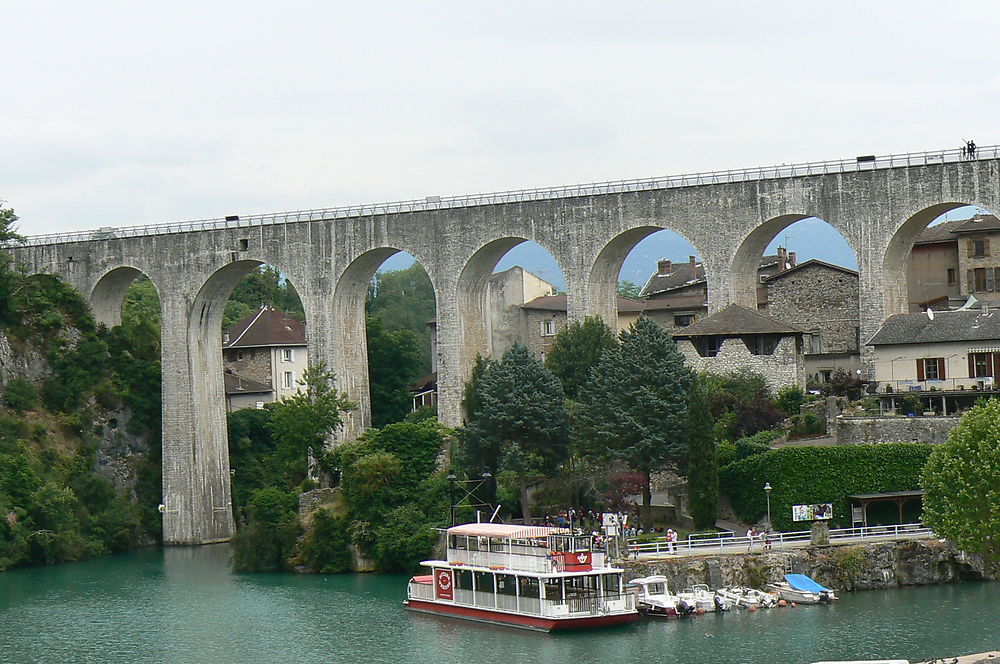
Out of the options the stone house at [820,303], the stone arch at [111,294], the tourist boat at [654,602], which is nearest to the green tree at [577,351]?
the stone house at [820,303]

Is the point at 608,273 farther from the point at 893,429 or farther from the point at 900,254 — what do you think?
the point at 893,429

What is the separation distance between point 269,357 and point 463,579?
1729 inches

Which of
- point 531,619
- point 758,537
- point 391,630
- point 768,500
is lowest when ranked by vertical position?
point 391,630

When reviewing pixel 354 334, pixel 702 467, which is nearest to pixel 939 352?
pixel 702 467

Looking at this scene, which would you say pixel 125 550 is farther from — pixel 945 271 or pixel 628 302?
pixel 945 271

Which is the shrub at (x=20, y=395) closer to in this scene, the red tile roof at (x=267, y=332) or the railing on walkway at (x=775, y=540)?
the red tile roof at (x=267, y=332)

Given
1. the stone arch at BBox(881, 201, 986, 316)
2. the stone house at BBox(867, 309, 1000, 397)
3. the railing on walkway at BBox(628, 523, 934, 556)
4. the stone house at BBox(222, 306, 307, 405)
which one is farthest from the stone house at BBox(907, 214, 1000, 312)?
the stone house at BBox(222, 306, 307, 405)

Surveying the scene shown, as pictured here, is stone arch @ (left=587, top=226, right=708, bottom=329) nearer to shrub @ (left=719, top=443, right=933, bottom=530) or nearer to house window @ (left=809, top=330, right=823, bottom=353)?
house window @ (left=809, top=330, right=823, bottom=353)

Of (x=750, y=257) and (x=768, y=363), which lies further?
(x=750, y=257)

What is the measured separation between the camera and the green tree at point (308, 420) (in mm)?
73188

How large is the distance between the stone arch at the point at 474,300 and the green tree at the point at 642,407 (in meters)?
13.0

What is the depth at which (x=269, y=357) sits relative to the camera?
3743 inches

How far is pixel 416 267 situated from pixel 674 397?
108 meters

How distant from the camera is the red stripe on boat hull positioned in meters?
49.0
